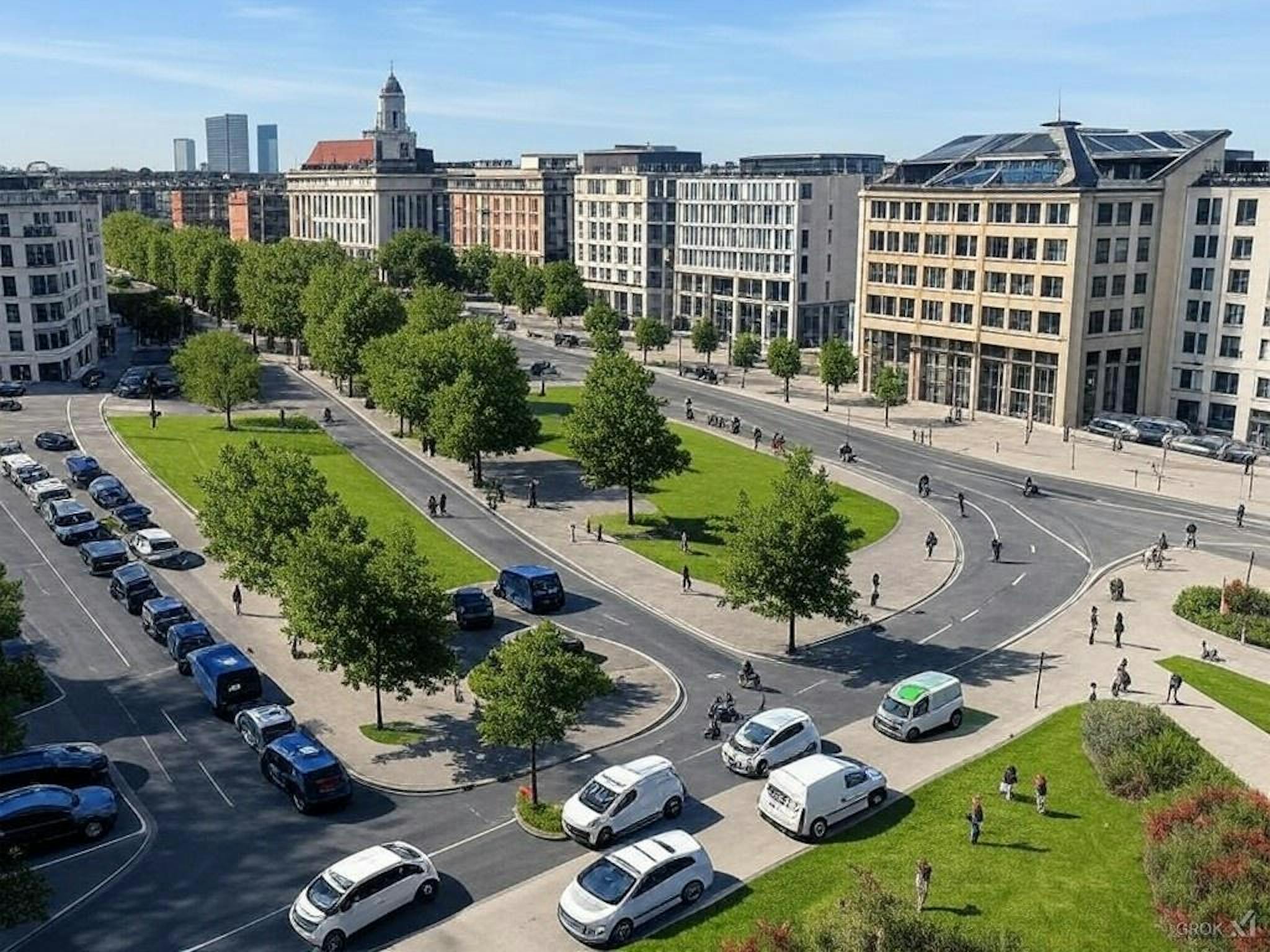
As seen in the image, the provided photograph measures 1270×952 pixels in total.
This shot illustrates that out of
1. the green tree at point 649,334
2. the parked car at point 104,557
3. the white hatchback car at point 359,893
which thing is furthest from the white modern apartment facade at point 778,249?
the white hatchback car at point 359,893

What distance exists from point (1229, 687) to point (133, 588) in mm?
49939

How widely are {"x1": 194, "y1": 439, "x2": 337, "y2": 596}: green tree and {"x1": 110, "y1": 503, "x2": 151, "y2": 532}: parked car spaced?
17.3 meters

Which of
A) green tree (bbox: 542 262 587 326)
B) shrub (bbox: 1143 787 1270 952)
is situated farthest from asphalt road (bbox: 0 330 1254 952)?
green tree (bbox: 542 262 587 326)

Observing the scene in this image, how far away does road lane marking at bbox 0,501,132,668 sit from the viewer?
52.6 metres

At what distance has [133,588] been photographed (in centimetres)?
5731

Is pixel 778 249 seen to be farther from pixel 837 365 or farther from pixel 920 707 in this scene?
pixel 920 707

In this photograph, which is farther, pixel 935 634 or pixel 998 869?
pixel 935 634

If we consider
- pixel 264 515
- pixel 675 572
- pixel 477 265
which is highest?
pixel 477 265

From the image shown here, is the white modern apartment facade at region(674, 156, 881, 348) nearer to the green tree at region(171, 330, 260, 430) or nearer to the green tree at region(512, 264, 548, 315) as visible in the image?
the green tree at region(512, 264, 548, 315)

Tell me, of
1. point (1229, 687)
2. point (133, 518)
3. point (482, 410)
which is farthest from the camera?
point (482, 410)

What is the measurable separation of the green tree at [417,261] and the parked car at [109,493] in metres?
113

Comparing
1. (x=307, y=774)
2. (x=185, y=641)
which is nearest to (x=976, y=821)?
(x=307, y=774)

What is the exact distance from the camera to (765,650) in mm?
53031

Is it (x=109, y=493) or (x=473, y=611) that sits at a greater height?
(x=109, y=493)
